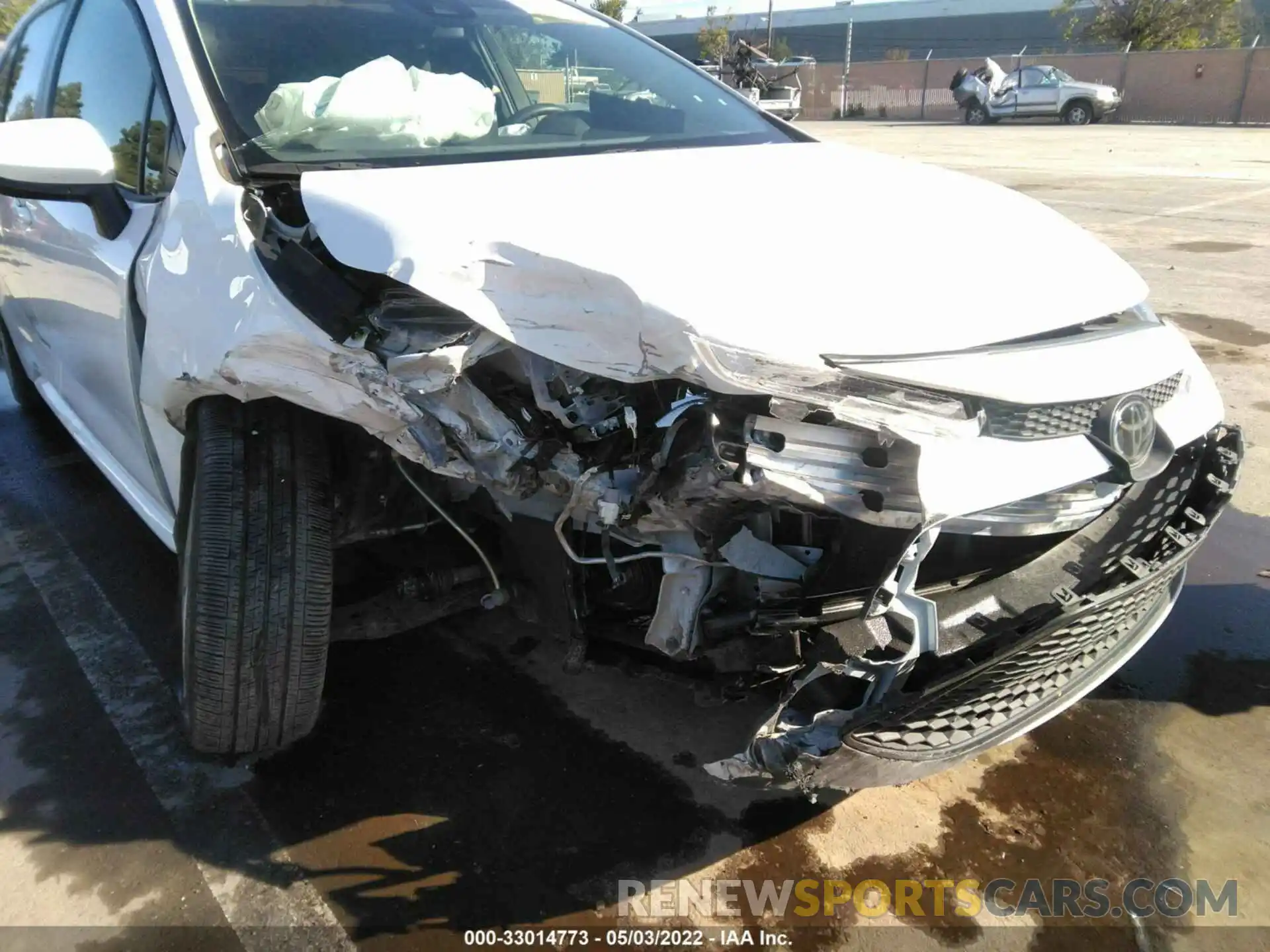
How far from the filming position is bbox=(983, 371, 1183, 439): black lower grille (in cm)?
176

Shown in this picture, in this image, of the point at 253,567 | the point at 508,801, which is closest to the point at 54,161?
the point at 253,567

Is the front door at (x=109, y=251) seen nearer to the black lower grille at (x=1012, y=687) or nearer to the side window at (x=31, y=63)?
the side window at (x=31, y=63)

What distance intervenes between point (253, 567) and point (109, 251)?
3.48ft

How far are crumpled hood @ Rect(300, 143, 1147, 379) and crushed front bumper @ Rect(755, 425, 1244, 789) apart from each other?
0.51 meters

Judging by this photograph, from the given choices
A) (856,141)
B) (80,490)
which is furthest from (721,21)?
(80,490)

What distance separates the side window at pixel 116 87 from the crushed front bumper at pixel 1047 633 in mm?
2163

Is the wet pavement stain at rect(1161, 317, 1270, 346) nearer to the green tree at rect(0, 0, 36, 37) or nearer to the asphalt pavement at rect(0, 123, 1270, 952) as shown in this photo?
the asphalt pavement at rect(0, 123, 1270, 952)

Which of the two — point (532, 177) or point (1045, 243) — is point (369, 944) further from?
point (1045, 243)

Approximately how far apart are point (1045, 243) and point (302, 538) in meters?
1.85

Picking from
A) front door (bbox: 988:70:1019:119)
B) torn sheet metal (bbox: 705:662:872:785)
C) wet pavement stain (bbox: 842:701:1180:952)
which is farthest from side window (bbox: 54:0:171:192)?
front door (bbox: 988:70:1019:119)

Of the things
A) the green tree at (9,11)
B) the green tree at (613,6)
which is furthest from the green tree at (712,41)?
the green tree at (9,11)

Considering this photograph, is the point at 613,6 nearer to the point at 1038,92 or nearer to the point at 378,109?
the point at 1038,92

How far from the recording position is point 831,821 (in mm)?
2256

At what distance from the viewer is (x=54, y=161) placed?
231cm
